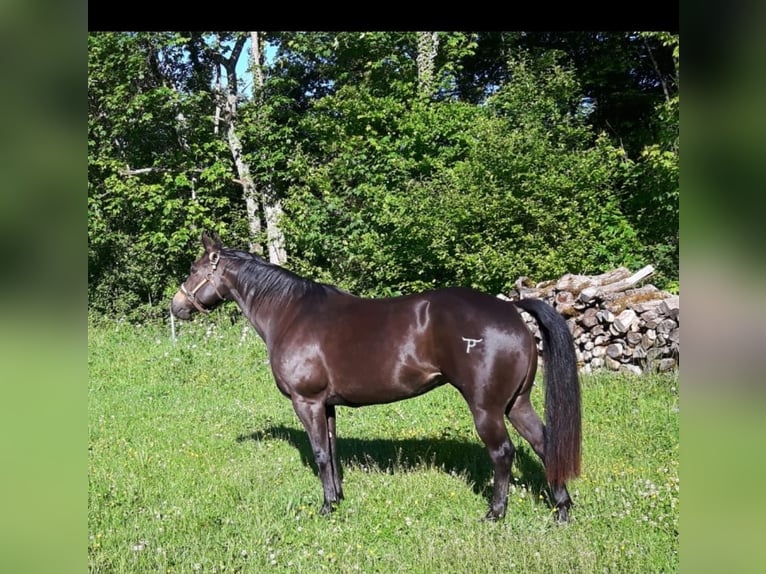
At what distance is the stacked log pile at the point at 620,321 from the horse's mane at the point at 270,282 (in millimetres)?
4401

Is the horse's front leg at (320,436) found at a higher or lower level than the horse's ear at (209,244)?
lower

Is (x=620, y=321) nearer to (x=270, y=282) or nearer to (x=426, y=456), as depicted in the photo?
(x=426, y=456)

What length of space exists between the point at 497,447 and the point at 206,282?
9.64 ft

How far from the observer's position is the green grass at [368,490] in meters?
3.79

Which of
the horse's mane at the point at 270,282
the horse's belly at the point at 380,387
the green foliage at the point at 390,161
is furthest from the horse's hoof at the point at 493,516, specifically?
the green foliage at the point at 390,161

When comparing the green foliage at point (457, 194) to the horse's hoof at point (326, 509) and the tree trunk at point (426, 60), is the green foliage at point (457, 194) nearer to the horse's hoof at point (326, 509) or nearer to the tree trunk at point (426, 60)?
the tree trunk at point (426, 60)

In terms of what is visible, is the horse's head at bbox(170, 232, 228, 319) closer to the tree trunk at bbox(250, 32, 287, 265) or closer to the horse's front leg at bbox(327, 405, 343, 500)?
the horse's front leg at bbox(327, 405, 343, 500)

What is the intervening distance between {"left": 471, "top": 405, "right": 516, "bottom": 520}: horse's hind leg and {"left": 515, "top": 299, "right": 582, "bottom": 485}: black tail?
30 cm

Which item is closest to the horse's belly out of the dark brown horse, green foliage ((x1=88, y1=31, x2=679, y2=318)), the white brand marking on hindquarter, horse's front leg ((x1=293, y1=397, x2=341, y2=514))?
the dark brown horse

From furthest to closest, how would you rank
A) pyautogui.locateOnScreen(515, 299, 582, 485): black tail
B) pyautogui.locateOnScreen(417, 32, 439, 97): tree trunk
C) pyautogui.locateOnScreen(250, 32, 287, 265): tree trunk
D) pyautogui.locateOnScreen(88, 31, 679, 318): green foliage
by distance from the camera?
pyautogui.locateOnScreen(250, 32, 287, 265): tree trunk
pyautogui.locateOnScreen(417, 32, 439, 97): tree trunk
pyautogui.locateOnScreen(88, 31, 679, 318): green foliage
pyautogui.locateOnScreen(515, 299, 582, 485): black tail

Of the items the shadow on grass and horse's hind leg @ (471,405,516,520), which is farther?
the shadow on grass

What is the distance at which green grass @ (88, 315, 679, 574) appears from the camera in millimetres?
3787

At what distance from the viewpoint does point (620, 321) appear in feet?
28.6
